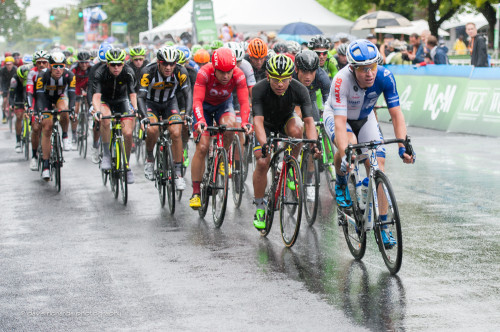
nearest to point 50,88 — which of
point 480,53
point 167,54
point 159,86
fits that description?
point 159,86

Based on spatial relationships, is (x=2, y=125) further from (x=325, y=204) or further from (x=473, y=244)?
(x=473, y=244)

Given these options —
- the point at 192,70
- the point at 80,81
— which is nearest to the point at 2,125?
the point at 80,81

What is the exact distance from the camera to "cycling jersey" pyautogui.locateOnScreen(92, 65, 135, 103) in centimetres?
1204

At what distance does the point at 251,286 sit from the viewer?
6.75m

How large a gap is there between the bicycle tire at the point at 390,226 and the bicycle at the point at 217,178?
267 cm

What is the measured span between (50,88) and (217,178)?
17.2 feet

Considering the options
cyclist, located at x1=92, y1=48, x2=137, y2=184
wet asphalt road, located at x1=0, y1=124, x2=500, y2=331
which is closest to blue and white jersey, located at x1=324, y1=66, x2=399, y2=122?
wet asphalt road, located at x1=0, y1=124, x2=500, y2=331

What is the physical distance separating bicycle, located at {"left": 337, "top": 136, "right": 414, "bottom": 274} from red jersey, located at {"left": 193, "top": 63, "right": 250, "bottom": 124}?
231cm

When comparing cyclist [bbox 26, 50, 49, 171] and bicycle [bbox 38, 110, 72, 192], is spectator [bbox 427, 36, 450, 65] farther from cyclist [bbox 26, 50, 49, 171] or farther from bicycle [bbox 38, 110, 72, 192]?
bicycle [bbox 38, 110, 72, 192]

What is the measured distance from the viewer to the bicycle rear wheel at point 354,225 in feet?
24.5

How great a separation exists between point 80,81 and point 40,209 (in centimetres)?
760

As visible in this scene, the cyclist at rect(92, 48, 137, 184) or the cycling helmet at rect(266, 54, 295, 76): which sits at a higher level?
the cycling helmet at rect(266, 54, 295, 76)

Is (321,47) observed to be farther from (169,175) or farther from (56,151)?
(56,151)

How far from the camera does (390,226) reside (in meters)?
6.96
